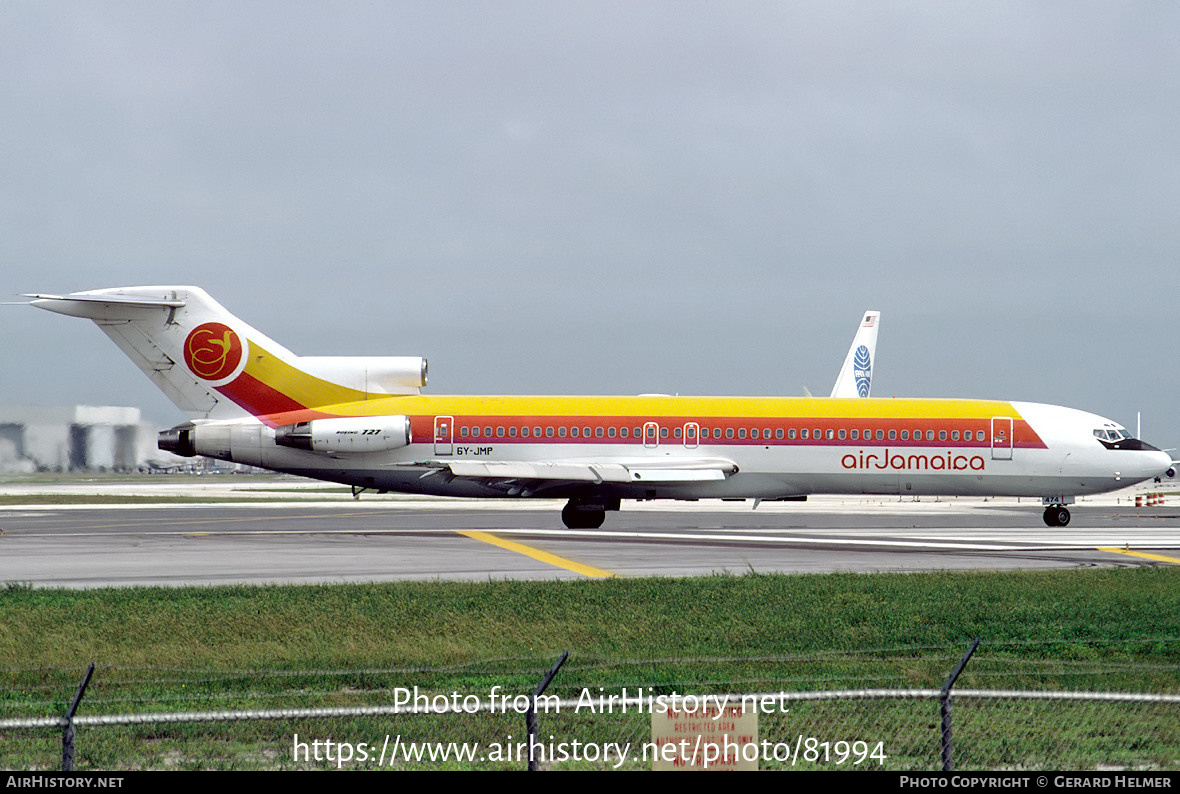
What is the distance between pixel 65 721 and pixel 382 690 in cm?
502

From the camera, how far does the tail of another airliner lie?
108ft

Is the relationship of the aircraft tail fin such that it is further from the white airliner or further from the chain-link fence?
the chain-link fence

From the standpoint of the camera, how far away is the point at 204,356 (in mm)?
32938

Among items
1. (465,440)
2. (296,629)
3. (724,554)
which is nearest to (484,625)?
(296,629)

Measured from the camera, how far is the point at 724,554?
25.1 m

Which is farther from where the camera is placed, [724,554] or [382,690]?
[724,554]

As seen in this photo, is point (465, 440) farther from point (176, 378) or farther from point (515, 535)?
point (176, 378)

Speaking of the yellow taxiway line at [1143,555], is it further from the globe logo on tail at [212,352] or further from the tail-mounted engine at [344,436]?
the globe logo on tail at [212,352]

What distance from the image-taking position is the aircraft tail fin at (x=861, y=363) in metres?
65.0

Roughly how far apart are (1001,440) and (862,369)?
32.6m

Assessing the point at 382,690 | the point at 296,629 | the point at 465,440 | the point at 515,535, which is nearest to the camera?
the point at 382,690

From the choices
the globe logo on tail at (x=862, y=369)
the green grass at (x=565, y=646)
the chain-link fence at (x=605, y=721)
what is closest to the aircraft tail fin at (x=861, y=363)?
the globe logo on tail at (x=862, y=369)

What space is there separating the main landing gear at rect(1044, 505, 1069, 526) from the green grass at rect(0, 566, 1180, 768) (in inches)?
587
